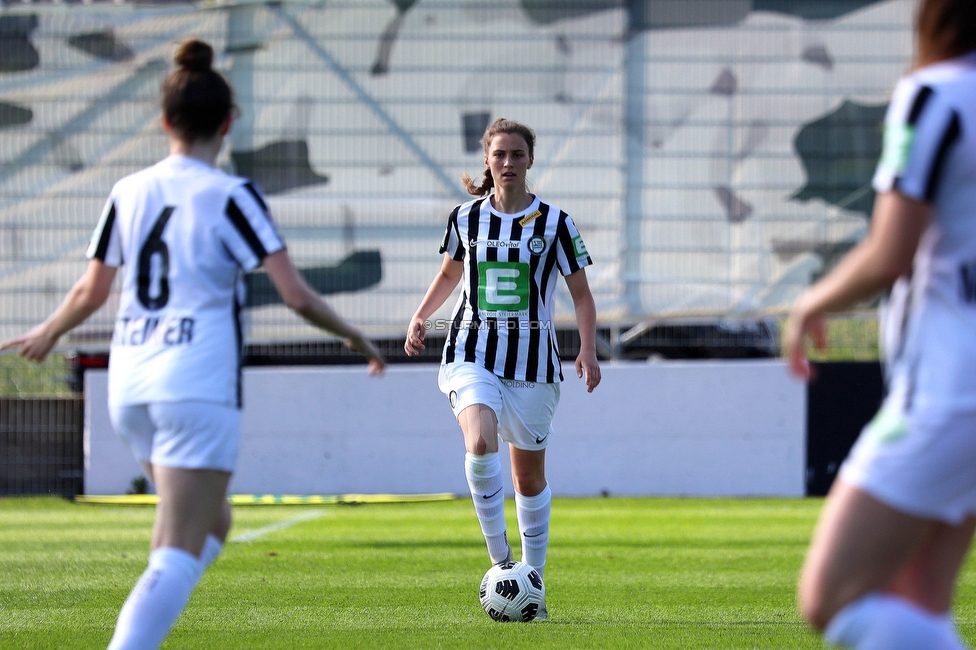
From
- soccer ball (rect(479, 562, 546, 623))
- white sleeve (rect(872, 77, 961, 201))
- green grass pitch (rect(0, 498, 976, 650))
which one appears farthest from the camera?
soccer ball (rect(479, 562, 546, 623))

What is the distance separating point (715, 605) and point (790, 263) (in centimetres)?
870

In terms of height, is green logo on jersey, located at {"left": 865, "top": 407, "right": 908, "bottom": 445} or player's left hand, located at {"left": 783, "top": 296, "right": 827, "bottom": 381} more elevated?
player's left hand, located at {"left": 783, "top": 296, "right": 827, "bottom": 381}

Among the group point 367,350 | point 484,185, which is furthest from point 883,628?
point 484,185

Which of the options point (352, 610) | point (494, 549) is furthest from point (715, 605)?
point (352, 610)

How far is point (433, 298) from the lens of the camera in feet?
19.2

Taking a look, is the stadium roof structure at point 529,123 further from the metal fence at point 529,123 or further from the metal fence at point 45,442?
the metal fence at point 45,442

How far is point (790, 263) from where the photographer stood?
13828 millimetres

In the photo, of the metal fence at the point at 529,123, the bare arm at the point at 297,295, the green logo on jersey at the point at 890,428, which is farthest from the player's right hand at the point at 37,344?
the metal fence at the point at 529,123

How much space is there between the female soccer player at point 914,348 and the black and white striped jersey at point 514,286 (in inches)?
120

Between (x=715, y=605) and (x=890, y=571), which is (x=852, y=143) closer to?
(x=715, y=605)

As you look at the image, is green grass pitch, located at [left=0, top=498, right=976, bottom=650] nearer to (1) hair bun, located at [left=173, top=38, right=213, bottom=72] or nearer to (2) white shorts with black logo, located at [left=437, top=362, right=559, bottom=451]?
(2) white shorts with black logo, located at [left=437, top=362, right=559, bottom=451]

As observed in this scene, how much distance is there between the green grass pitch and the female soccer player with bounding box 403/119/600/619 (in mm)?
460

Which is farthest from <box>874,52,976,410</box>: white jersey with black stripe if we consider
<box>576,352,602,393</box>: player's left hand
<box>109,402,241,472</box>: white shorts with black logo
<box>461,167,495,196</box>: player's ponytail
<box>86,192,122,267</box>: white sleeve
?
<box>461,167,495,196</box>: player's ponytail

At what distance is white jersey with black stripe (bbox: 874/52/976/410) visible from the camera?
2.36m
